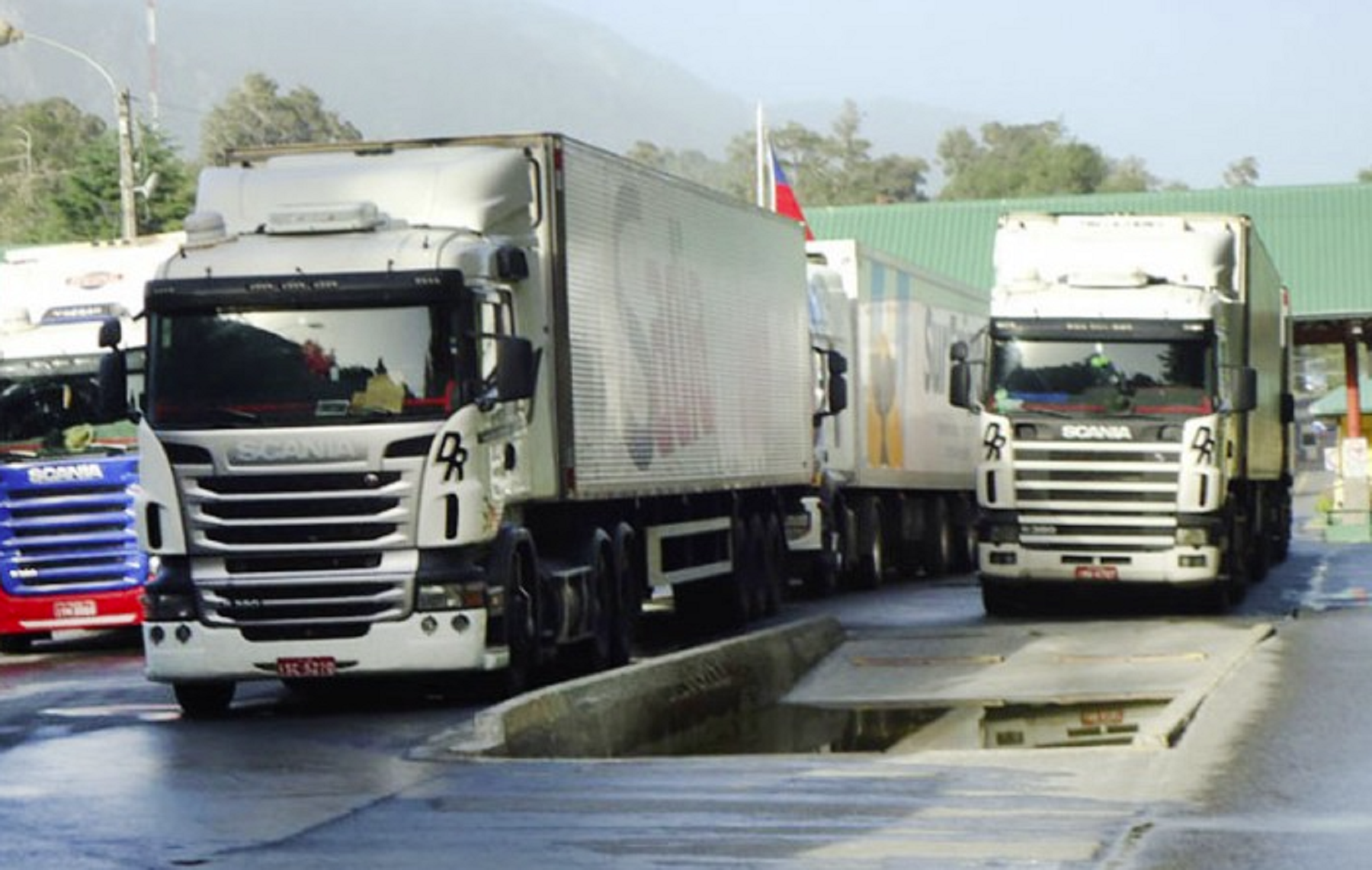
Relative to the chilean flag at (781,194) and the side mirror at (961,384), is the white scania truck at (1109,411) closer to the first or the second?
the side mirror at (961,384)

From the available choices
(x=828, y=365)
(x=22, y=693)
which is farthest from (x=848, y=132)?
(x=22, y=693)

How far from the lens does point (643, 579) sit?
76.6 ft

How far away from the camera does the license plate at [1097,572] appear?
27.2m

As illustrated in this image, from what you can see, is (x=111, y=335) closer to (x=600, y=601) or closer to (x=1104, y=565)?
(x=600, y=601)

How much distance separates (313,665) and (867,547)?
59.2ft

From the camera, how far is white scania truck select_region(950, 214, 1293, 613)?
27000mm

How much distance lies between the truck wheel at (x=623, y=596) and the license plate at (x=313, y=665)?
3687 mm

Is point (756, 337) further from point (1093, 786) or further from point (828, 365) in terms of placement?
point (1093, 786)

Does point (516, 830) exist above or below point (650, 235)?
below

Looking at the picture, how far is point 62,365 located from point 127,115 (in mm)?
19858

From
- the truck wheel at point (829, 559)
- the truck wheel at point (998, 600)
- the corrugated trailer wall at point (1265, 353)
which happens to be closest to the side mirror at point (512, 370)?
the truck wheel at point (998, 600)

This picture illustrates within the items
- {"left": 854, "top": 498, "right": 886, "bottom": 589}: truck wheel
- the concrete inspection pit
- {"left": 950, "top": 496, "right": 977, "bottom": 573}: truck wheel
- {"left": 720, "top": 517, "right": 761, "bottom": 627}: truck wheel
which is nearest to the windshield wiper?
the concrete inspection pit

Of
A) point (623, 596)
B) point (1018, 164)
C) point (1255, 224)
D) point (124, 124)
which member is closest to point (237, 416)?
point (623, 596)

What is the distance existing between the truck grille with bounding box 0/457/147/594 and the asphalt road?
19.7 feet
